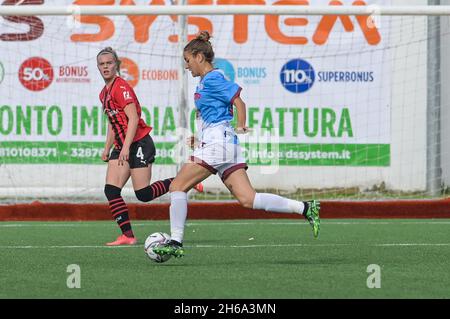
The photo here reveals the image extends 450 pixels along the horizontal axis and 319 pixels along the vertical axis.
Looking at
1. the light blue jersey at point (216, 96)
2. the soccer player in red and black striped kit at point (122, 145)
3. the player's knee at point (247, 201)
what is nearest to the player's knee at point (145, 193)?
the soccer player in red and black striped kit at point (122, 145)

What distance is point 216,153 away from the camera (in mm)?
9109

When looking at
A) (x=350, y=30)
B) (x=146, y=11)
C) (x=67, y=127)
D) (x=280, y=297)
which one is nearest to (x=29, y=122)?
(x=67, y=127)

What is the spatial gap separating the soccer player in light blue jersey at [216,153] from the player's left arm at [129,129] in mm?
1057

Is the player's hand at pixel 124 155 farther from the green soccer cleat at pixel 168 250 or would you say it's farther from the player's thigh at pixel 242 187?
the green soccer cleat at pixel 168 250

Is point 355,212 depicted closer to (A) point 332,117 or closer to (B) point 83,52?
(A) point 332,117

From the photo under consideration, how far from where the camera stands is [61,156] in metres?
16.8

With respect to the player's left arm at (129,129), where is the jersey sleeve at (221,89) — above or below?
above

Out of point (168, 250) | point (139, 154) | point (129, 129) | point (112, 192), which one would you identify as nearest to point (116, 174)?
point (112, 192)

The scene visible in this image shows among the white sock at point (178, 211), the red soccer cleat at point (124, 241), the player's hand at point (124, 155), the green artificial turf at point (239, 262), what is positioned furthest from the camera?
the red soccer cleat at point (124, 241)

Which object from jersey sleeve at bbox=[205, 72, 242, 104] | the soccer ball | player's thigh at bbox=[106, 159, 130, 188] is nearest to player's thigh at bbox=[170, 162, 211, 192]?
the soccer ball

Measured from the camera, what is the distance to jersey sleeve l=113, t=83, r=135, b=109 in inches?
424

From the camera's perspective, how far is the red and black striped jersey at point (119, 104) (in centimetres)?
1080

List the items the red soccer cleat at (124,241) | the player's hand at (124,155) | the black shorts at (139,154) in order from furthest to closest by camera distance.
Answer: the black shorts at (139,154)
the red soccer cleat at (124,241)
the player's hand at (124,155)

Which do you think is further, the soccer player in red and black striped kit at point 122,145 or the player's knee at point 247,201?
the soccer player in red and black striped kit at point 122,145
